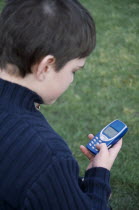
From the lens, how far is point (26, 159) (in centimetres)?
111

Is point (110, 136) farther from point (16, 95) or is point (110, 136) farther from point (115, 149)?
point (16, 95)

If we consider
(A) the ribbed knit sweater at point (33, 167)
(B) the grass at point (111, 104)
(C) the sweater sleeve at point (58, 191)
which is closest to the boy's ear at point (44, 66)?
(A) the ribbed knit sweater at point (33, 167)

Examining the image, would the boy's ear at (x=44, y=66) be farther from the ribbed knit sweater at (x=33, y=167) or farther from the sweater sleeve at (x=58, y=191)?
the sweater sleeve at (x=58, y=191)

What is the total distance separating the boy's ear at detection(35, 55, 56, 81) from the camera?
4.03 feet

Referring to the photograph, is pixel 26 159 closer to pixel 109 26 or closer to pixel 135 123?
pixel 135 123

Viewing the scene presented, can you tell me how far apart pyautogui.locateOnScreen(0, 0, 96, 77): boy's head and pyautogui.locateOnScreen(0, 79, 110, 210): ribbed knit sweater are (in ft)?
0.64

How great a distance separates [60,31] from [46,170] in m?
0.48

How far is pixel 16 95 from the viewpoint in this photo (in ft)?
3.99

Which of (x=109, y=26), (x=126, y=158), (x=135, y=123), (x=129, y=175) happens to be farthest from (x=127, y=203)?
(x=109, y=26)

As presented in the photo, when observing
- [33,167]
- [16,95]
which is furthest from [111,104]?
[33,167]

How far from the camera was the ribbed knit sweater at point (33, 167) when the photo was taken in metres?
1.10

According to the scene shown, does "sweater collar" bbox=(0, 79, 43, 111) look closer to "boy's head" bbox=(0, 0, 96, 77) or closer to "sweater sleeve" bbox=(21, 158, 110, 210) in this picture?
Result: "boy's head" bbox=(0, 0, 96, 77)

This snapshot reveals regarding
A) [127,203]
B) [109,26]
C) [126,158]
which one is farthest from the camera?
[109,26]

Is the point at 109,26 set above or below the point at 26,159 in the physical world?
below
